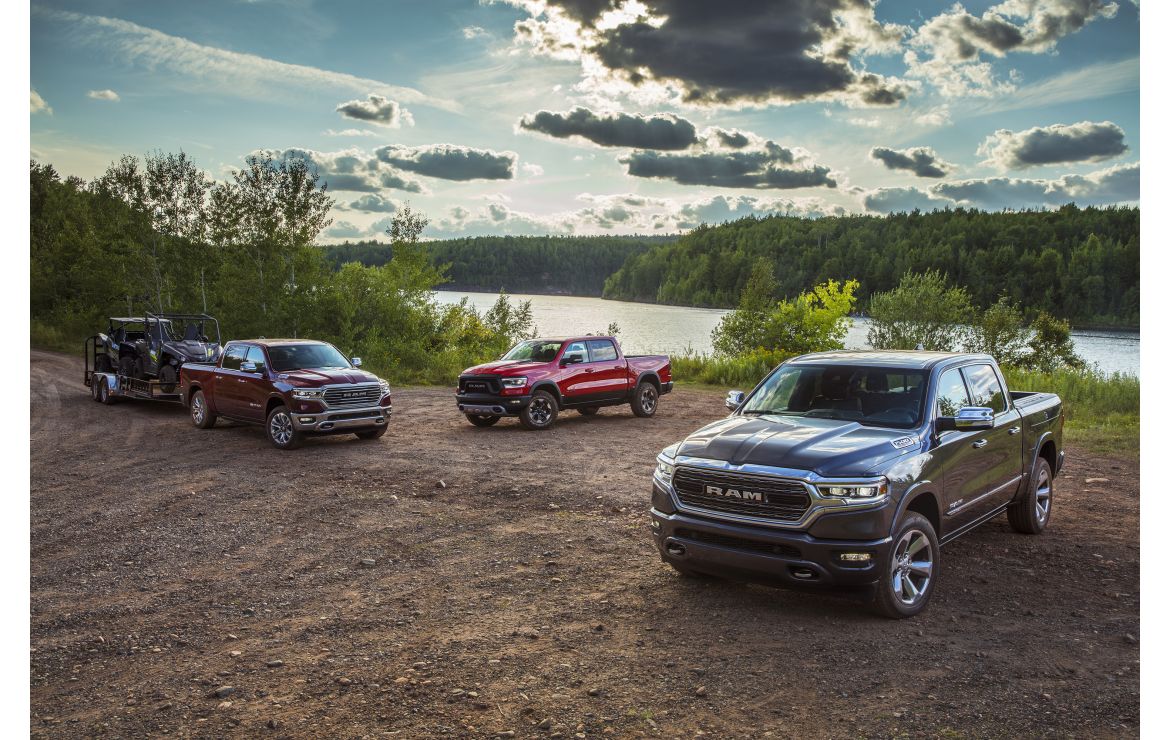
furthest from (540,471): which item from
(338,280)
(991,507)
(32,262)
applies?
(32,262)

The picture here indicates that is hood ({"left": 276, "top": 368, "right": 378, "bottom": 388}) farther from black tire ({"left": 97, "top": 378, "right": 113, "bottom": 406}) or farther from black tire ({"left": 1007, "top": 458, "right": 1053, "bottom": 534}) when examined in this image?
black tire ({"left": 1007, "top": 458, "right": 1053, "bottom": 534})

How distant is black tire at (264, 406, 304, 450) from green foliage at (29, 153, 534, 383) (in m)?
13.3

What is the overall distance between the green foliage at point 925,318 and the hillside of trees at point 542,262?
129 ft

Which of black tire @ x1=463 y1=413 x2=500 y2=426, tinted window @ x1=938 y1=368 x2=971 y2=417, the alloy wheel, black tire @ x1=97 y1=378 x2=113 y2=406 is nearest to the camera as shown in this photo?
the alloy wheel

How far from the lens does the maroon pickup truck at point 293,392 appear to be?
13500mm

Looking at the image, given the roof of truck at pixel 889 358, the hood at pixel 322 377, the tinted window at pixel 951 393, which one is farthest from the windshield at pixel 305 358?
the tinted window at pixel 951 393

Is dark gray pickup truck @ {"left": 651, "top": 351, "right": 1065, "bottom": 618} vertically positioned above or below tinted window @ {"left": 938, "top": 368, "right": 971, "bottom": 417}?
below

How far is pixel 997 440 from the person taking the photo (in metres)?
7.13

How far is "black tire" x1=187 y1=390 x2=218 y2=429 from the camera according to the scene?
626 inches

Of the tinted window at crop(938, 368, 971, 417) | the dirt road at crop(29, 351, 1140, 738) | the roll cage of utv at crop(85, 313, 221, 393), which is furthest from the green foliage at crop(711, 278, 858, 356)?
the tinted window at crop(938, 368, 971, 417)

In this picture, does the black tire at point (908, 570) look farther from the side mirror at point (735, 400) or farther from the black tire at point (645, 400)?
the black tire at point (645, 400)

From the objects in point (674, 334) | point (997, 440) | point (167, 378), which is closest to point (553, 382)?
point (167, 378)

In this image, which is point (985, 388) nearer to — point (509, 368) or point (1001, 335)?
point (509, 368)

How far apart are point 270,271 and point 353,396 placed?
658 inches
